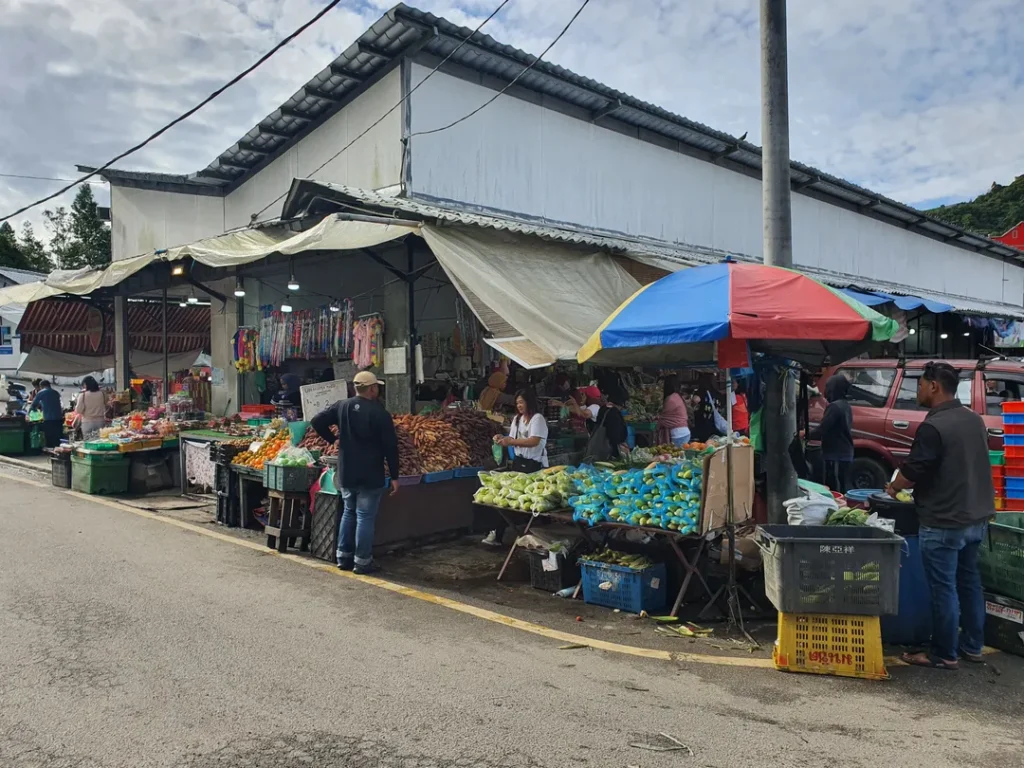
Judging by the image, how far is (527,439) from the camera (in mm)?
8125

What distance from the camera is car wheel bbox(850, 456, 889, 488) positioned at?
33.5ft

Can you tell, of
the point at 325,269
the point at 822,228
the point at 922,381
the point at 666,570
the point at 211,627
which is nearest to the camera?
the point at 922,381

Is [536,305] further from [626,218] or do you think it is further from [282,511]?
[626,218]

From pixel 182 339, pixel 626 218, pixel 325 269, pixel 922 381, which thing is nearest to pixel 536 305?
pixel 922 381

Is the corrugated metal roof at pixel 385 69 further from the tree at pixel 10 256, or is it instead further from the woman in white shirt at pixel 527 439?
the tree at pixel 10 256

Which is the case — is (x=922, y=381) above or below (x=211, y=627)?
above

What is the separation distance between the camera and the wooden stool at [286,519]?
7.97 meters

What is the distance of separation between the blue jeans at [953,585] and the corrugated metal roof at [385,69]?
1073cm

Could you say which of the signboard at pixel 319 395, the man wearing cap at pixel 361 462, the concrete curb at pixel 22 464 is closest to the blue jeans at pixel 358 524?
the man wearing cap at pixel 361 462

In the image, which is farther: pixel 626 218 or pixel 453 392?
pixel 626 218

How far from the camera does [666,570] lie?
618 centimetres

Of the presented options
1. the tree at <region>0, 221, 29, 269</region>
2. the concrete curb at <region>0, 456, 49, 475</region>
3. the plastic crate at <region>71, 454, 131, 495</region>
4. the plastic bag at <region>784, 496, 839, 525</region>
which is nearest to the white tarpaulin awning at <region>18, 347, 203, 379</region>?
the concrete curb at <region>0, 456, 49, 475</region>

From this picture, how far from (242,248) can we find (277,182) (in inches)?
260

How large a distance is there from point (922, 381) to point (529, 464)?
4292mm
